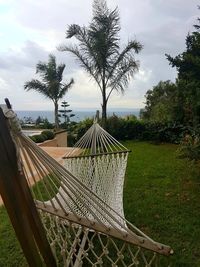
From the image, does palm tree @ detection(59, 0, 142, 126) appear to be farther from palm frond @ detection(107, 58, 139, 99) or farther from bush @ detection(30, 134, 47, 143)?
bush @ detection(30, 134, 47, 143)

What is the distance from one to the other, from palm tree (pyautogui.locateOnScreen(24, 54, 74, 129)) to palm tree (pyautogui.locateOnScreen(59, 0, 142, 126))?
382 cm

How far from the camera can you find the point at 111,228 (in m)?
1.63

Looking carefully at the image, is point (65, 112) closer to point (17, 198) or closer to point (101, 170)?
point (101, 170)

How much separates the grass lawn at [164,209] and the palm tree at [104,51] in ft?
15.8

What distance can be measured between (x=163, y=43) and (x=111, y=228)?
7093 millimetres

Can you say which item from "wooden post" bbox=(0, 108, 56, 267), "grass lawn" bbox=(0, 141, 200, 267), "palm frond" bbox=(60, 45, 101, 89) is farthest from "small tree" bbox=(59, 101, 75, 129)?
"wooden post" bbox=(0, 108, 56, 267)

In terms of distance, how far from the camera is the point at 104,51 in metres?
10.2

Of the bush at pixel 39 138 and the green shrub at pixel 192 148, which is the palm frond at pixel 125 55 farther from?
the green shrub at pixel 192 148

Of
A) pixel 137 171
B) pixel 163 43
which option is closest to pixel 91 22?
pixel 163 43

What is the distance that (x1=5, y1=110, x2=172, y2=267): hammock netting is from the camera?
1.47 meters

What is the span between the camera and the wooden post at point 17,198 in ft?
3.48

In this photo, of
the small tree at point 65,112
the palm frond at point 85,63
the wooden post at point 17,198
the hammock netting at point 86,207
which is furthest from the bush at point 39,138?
the wooden post at point 17,198

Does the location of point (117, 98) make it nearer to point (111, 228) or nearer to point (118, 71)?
point (118, 71)

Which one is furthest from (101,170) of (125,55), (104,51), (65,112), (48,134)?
(65,112)
